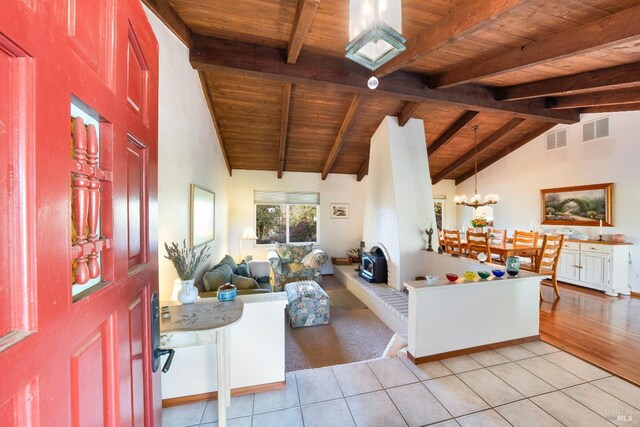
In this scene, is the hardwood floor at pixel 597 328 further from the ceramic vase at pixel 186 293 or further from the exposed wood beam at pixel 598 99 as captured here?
the ceramic vase at pixel 186 293

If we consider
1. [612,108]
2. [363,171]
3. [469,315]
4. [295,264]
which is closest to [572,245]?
[612,108]

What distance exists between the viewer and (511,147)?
5.79 m

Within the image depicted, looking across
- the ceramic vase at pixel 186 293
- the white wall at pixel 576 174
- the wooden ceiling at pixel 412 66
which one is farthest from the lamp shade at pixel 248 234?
the white wall at pixel 576 174

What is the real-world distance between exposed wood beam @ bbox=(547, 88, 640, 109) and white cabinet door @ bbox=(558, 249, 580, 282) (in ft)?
8.19

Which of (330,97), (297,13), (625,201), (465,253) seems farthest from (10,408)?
(625,201)

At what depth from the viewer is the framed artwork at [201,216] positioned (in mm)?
2799

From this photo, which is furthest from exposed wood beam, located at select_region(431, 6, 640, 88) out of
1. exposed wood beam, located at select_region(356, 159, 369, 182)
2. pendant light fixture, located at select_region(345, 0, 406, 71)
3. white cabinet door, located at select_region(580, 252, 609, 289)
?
white cabinet door, located at select_region(580, 252, 609, 289)

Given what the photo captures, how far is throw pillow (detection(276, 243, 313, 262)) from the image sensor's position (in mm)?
5008

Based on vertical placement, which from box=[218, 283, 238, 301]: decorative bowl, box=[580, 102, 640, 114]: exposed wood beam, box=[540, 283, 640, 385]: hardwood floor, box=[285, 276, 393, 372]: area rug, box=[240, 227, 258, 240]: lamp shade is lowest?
box=[285, 276, 393, 372]: area rug

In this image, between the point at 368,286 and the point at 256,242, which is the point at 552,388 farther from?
the point at 256,242

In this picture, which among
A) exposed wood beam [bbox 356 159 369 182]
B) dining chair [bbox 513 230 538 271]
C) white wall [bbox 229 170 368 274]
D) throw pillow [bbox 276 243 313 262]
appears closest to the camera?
dining chair [bbox 513 230 538 271]

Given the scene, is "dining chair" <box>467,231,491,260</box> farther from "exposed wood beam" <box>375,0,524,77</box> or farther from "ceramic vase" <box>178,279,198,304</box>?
"ceramic vase" <box>178,279,198,304</box>

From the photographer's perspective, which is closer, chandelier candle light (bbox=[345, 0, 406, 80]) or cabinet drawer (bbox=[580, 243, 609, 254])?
chandelier candle light (bbox=[345, 0, 406, 80])

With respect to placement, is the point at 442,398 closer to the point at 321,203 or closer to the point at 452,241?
the point at 452,241
